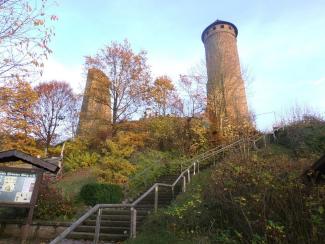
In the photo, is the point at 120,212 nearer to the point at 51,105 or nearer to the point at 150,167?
the point at 150,167

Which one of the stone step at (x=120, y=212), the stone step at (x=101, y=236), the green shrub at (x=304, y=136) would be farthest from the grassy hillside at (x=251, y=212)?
the green shrub at (x=304, y=136)

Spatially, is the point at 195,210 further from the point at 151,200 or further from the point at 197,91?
the point at 197,91

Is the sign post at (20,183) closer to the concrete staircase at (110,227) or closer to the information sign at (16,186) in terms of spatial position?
the information sign at (16,186)

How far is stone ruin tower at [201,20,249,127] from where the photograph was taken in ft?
72.8

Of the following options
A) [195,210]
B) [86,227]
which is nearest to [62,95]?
[86,227]

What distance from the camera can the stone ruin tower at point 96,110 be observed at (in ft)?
68.4

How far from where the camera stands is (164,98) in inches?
936

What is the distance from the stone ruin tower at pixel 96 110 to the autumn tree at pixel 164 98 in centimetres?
357

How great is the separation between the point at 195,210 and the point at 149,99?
15.5 m

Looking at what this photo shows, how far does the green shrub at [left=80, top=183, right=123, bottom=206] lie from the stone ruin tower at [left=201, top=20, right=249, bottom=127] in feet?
36.4

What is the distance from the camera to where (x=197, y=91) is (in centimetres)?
2367

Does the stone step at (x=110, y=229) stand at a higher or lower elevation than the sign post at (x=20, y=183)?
lower

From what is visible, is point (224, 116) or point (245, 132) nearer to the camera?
point (245, 132)

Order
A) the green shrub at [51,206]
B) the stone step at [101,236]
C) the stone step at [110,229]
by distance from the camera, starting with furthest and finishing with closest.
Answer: the green shrub at [51,206], the stone step at [110,229], the stone step at [101,236]
